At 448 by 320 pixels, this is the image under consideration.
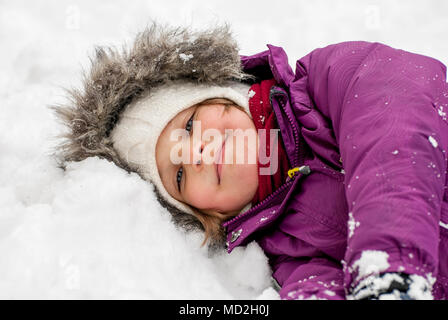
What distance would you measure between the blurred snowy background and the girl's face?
111 mm

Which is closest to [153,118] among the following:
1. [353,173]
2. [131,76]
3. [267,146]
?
[131,76]

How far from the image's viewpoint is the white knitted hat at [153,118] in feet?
4.68

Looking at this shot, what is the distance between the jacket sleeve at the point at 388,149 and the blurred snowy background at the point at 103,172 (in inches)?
13.3

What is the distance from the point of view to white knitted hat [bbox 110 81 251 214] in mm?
1428

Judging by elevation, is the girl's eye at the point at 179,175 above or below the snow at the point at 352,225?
above

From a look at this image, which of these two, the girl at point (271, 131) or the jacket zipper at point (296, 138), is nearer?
the girl at point (271, 131)

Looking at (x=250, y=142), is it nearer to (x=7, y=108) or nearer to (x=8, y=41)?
(x=7, y=108)

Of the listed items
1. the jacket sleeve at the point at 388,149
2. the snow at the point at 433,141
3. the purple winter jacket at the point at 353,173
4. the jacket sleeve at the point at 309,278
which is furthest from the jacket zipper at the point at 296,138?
the snow at the point at 433,141

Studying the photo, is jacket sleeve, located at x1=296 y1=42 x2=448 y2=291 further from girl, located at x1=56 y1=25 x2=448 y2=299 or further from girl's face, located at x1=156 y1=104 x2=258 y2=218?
girl's face, located at x1=156 y1=104 x2=258 y2=218

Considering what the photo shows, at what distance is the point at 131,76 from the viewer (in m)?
1.45

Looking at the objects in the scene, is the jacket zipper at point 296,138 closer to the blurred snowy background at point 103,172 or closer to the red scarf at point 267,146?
the red scarf at point 267,146

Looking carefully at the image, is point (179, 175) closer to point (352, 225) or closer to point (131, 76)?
point (131, 76)

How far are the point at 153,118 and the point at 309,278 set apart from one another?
27.4 inches
